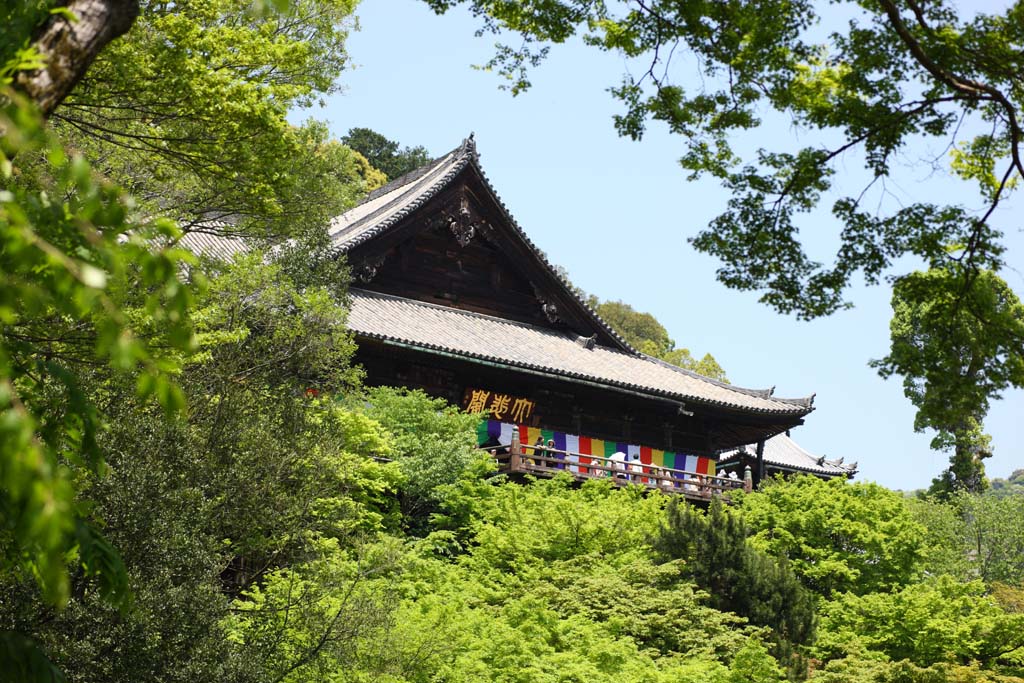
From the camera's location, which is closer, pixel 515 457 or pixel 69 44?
pixel 69 44

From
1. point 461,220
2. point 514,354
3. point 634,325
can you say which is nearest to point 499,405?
point 514,354

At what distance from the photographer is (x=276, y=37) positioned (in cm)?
1301

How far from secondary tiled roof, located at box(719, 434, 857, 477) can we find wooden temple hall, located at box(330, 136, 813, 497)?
897 centimetres

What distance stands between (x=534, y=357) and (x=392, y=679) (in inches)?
538

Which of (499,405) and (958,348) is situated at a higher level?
(958,348)

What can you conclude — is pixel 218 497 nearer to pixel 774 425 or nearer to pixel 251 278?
pixel 251 278

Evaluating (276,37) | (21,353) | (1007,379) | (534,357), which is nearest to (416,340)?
(534,357)

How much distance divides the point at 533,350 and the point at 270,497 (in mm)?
14275

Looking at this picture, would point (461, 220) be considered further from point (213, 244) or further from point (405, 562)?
point (405, 562)

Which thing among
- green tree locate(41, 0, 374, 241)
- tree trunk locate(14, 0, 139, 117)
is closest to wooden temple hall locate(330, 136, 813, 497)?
green tree locate(41, 0, 374, 241)

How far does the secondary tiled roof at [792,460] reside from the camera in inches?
1385

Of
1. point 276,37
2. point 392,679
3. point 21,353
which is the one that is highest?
point 276,37

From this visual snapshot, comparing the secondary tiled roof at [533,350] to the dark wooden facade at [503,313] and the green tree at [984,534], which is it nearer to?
the dark wooden facade at [503,313]

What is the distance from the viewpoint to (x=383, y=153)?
194 feet
